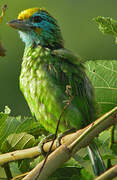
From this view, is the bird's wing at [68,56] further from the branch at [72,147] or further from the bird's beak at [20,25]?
the branch at [72,147]

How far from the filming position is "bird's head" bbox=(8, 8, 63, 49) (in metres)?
3.09

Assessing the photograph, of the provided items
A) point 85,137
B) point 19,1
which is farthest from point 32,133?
point 19,1

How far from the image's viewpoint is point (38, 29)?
321 centimetres

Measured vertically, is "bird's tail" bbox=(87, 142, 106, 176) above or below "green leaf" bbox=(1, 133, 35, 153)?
below

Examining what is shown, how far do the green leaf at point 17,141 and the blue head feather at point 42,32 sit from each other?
3.64ft

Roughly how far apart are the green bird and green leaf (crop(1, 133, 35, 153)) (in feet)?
1.62

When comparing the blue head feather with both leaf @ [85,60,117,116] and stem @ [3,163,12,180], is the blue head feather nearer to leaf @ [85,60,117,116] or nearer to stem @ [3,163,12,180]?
leaf @ [85,60,117,116]

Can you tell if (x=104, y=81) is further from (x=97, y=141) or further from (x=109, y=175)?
(x=109, y=175)

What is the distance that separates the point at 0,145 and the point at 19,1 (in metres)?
16.5

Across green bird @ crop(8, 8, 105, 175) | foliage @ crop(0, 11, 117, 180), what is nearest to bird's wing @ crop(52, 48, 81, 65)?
green bird @ crop(8, 8, 105, 175)

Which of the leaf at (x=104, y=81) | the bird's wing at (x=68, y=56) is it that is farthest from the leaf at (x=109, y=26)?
the bird's wing at (x=68, y=56)

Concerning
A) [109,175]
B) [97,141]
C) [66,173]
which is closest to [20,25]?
[97,141]

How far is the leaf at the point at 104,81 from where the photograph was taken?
205 centimetres

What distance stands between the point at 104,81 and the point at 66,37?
12983mm
